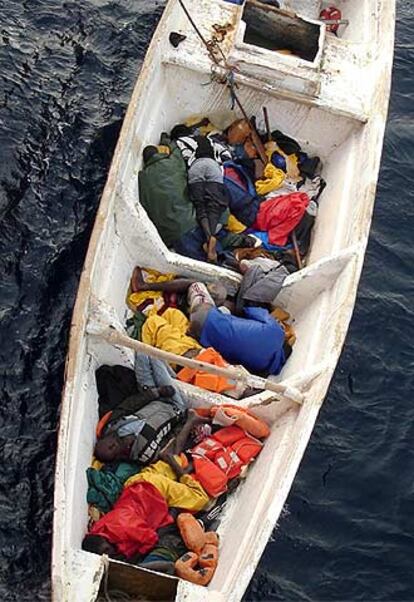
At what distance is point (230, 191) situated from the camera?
34.8 ft

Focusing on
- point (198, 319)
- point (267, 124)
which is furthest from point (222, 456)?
point (267, 124)

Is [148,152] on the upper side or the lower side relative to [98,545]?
upper

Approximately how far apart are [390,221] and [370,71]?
218cm

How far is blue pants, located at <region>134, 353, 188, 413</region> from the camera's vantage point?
8.55 metres

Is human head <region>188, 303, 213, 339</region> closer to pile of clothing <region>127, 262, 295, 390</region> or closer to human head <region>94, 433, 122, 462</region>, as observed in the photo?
pile of clothing <region>127, 262, 295, 390</region>

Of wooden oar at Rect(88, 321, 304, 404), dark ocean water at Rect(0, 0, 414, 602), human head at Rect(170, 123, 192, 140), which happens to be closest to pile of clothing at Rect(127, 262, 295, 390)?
wooden oar at Rect(88, 321, 304, 404)

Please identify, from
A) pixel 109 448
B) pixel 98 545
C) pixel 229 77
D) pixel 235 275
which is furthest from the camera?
pixel 229 77

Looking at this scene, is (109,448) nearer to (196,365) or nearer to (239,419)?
(196,365)

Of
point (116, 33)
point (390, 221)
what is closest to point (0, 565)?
point (390, 221)

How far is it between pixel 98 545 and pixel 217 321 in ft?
8.99

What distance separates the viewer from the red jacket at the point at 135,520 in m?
7.33

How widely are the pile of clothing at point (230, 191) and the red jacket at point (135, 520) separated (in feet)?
11.1

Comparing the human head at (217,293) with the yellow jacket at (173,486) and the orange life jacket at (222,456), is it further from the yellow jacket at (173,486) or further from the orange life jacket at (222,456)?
the yellow jacket at (173,486)

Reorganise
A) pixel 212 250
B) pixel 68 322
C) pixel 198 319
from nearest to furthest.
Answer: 1. pixel 198 319
2. pixel 212 250
3. pixel 68 322
